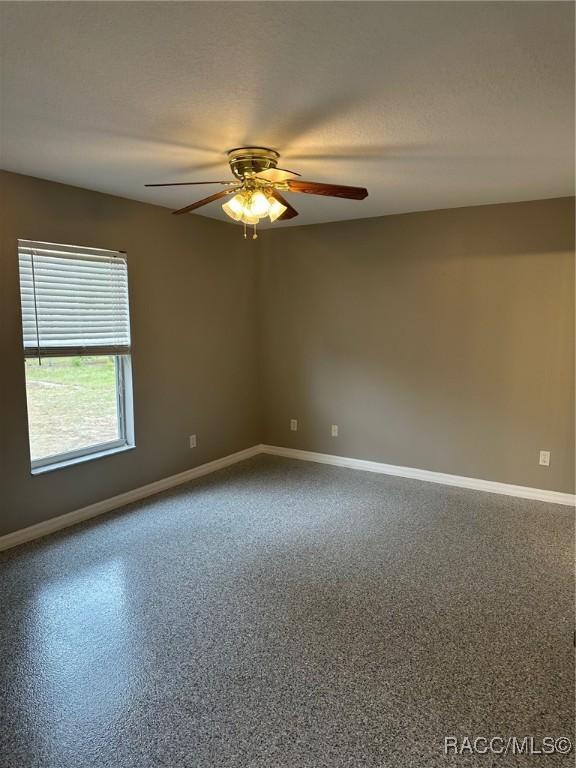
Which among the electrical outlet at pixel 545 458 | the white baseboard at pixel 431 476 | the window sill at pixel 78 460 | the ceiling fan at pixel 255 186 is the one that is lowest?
the white baseboard at pixel 431 476

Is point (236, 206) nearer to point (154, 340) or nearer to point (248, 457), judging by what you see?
point (154, 340)

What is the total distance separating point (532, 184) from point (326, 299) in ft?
6.74

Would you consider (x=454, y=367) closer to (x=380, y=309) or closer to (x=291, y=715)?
(x=380, y=309)

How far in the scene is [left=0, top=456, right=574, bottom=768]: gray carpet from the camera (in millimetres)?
1804

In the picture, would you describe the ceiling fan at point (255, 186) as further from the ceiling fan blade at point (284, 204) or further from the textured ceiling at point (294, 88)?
the textured ceiling at point (294, 88)

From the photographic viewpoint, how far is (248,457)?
5.30m

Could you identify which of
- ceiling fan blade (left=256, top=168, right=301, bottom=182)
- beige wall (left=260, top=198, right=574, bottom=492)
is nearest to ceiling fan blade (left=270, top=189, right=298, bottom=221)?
ceiling fan blade (left=256, top=168, right=301, bottom=182)

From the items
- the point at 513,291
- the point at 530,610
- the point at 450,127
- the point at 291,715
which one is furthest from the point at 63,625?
the point at 513,291

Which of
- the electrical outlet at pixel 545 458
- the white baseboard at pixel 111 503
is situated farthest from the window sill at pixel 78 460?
the electrical outlet at pixel 545 458

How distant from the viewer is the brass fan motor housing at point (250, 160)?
2.64 metres

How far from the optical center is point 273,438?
214 inches

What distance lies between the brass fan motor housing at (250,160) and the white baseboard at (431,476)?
3.03 m

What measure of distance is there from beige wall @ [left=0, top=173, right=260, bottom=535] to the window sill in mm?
42

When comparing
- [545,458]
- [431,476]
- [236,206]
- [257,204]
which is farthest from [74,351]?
[545,458]
